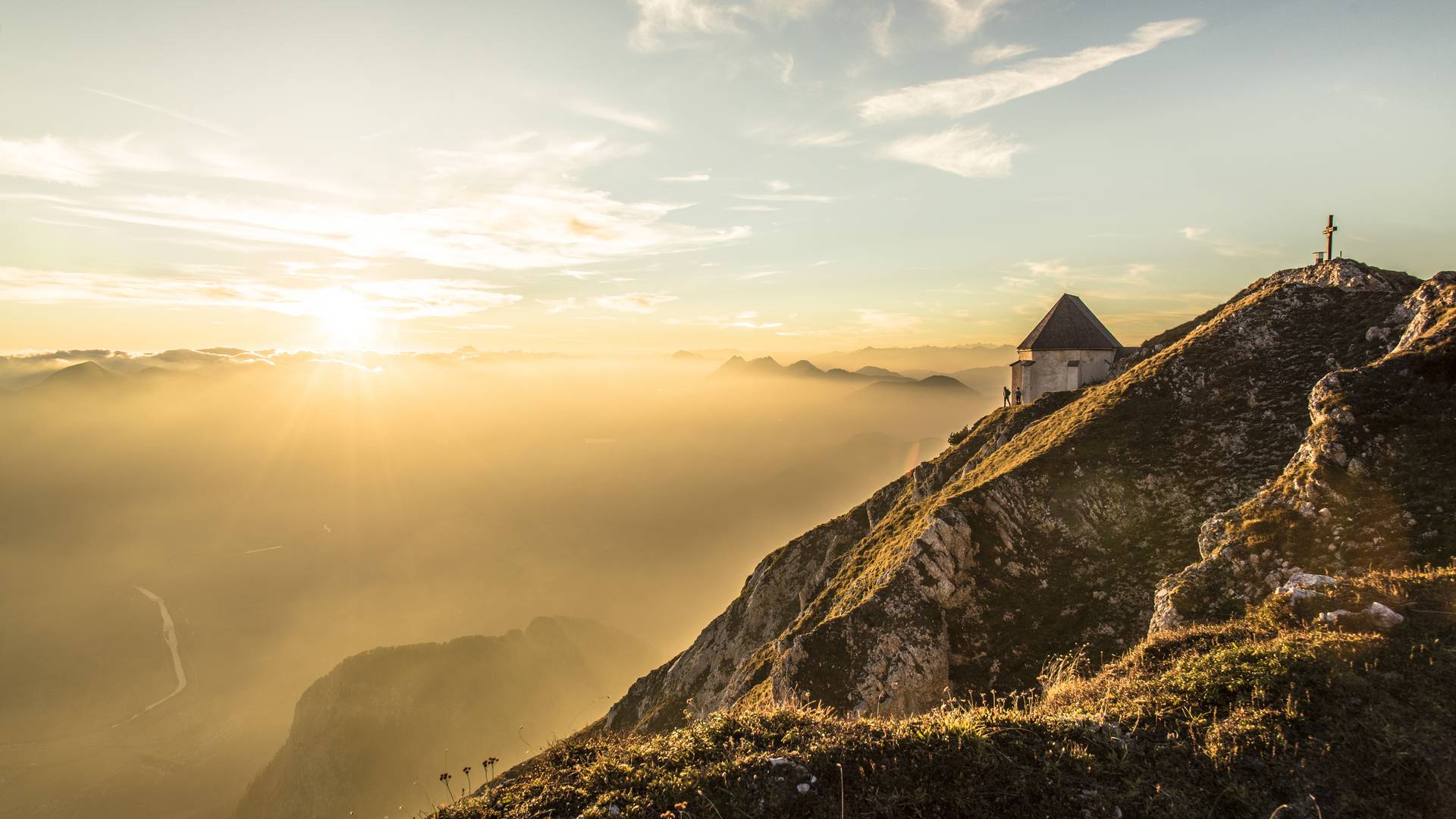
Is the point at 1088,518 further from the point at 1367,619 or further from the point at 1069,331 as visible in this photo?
the point at 1069,331

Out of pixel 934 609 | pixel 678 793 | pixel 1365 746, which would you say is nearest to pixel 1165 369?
pixel 934 609

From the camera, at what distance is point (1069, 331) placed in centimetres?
4128

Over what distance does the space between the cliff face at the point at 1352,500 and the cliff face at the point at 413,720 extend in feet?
314

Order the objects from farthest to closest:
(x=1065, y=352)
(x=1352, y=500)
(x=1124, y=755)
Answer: (x=1065, y=352) < (x=1352, y=500) < (x=1124, y=755)

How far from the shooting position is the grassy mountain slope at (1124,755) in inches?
258

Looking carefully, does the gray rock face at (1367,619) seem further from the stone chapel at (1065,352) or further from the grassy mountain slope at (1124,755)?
the stone chapel at (1065,352)

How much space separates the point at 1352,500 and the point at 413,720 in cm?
15446

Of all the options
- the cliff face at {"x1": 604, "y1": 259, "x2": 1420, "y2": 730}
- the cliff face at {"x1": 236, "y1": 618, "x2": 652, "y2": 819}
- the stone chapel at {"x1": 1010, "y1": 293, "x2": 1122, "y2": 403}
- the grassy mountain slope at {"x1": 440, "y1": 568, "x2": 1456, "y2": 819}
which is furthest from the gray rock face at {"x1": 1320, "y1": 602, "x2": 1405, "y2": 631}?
the cliff face at {"x1": 236, "y1": 618, "x2": 652, "y2": 819}

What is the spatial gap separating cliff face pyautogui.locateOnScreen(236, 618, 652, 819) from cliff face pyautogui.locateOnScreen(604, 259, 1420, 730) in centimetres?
8361

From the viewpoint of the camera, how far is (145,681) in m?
194

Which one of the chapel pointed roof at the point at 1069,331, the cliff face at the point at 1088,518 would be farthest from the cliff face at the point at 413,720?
the chapel pointed roof at the point at 1069,331

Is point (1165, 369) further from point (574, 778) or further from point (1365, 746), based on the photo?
point (574, 778)

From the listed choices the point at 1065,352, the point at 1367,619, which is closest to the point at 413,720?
the point at 1065,352

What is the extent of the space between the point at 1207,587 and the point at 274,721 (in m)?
226
